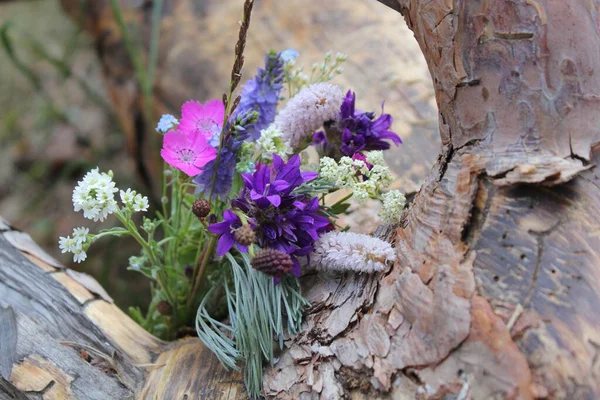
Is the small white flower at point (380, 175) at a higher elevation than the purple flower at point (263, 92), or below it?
below

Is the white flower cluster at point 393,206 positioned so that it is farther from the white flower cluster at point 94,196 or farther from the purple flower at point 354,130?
the white flower cluster at point 94,196

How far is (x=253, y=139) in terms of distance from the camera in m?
1.03

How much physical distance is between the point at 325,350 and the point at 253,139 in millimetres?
438

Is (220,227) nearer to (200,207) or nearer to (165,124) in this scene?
(200,207)

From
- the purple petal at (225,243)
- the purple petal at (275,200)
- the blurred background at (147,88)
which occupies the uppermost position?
the blurred background at (147,88)

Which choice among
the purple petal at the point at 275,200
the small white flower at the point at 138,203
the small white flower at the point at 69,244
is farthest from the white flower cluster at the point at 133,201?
the purple petal at the point at 275,200

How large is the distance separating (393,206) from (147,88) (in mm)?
1153

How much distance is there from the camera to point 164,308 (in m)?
1.07

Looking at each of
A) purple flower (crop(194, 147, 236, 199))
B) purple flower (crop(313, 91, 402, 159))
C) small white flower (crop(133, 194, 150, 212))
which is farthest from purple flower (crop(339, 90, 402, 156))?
small white flower (crop(133, 194, 150, 212))

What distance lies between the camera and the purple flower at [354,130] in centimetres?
98

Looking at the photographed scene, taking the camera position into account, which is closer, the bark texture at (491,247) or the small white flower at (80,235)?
the bark texture at (491,247)

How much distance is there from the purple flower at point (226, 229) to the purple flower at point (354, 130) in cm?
27

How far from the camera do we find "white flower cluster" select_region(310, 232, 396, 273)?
0.80m

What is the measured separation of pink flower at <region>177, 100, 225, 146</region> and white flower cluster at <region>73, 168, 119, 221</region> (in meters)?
0.19
